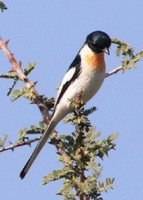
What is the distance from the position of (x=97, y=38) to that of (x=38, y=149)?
6.34 feet

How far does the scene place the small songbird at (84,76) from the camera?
538 cm

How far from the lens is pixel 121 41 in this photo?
369 cm

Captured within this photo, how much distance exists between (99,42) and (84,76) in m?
0.49

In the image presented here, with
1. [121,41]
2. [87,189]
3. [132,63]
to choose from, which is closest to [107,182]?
[87,189]

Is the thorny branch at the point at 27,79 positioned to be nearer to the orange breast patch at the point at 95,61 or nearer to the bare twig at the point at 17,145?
the bare twig at the point at 17,145

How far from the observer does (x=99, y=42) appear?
573 centimetres

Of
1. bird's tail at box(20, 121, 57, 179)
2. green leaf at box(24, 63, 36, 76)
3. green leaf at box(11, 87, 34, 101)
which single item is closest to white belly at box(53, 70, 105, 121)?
bird's tail at box(20, 121, 57, 179)

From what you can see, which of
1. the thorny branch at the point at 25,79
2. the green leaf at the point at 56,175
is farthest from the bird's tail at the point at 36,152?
the green leaf at the point at 56,175

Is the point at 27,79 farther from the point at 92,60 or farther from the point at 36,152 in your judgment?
the point at 92,60

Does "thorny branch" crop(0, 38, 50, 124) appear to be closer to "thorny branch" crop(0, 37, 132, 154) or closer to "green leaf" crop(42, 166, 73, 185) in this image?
"thorny branch" crop(0, 37, 132, 154)

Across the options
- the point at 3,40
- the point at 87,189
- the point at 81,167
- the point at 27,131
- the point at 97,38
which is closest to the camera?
the point at 87,189

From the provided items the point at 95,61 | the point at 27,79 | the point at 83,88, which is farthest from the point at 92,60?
the point at 27,79

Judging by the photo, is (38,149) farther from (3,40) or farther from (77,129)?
(77,129)

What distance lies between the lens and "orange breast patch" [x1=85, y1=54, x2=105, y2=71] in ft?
18.1
